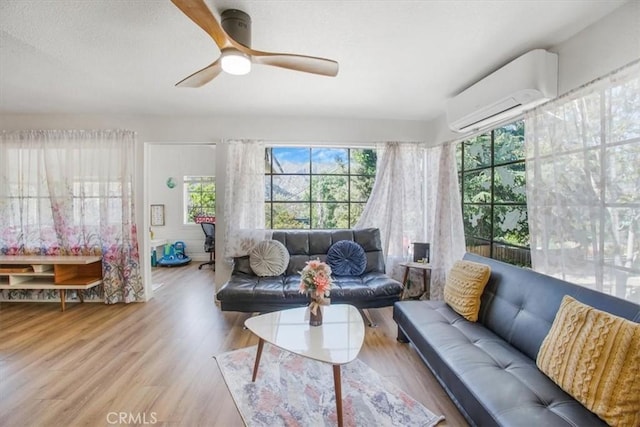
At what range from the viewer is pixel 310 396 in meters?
1.82

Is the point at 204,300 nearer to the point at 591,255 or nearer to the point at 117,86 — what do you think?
the point at 117,86

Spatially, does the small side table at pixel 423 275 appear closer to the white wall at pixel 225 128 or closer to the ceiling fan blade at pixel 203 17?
the white wall at pixel 225 128

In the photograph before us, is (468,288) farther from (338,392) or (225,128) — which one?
(225,128)

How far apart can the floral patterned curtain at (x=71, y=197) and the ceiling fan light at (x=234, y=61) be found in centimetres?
257

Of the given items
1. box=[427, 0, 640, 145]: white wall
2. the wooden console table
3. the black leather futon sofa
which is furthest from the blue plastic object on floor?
box=[427, 0, 640, 145]: white wall

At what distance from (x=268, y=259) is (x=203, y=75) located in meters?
2.00

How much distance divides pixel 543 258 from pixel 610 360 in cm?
98

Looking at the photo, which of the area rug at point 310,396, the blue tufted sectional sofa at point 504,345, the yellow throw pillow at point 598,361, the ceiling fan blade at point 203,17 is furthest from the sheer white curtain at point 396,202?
the ceiling fan blade at point 203,17

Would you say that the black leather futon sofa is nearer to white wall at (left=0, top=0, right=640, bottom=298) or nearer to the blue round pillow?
the blue round pillow

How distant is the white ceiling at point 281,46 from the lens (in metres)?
1.58

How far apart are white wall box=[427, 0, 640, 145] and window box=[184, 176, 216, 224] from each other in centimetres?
597

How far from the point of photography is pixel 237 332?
8.96 feet

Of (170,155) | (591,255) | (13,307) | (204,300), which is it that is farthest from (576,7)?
(170,155)

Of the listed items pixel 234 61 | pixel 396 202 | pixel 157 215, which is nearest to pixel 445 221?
pixel 396 202
